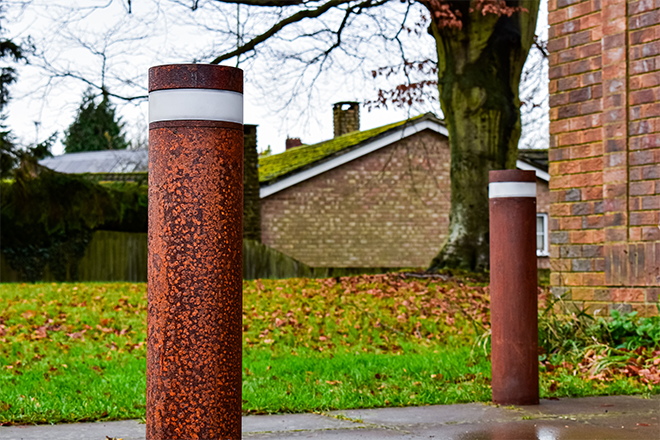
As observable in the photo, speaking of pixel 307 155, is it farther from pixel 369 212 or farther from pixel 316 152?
pixel 369 212

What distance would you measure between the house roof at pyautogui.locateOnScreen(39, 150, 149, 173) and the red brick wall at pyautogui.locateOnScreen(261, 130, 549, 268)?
15298 mm

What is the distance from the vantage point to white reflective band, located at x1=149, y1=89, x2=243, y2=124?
239cm

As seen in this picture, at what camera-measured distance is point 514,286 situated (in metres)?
4.41

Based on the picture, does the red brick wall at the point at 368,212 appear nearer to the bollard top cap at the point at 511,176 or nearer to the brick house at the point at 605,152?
the brick house at the point at 605,152

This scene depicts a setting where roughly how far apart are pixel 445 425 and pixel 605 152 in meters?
3.74

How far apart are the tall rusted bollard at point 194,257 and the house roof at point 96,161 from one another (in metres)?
35.8

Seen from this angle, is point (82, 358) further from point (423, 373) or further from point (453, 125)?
point (453, 125)

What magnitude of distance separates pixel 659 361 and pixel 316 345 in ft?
11.7

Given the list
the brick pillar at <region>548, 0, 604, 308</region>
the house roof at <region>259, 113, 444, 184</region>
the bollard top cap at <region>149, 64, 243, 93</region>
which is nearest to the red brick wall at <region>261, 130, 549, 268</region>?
the house roof at <region>259, 113, 444, 184</region>

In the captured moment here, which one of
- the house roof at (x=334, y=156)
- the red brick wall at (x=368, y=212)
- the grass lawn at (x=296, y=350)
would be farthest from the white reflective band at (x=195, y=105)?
the red brick wall at (x=368, y=212)

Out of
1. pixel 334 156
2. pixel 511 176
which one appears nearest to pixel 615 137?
pixel 511 176

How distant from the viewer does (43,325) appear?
29.2ft

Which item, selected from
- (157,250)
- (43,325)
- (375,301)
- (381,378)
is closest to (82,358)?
(43,325)

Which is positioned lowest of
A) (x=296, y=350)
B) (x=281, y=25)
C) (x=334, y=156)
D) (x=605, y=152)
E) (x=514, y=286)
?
(x=296, y=350)
